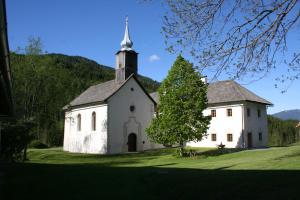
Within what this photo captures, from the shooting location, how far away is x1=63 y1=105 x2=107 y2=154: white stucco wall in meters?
39.1

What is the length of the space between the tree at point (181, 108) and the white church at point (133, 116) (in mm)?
8570

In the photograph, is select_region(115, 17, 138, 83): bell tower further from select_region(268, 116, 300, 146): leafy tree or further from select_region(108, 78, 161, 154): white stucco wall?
select_region(268, 116, 300, 146): leafy tree

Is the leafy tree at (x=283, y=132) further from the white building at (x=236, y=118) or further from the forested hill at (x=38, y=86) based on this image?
the forested hill at (x=38, y=86)

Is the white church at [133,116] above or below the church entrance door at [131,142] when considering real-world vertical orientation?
above

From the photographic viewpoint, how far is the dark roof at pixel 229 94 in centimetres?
4022

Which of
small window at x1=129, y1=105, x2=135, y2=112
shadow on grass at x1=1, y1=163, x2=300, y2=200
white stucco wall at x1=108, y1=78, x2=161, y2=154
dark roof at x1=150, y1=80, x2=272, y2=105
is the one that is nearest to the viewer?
shadow on grass at x1=1, y1=163, x2=300, y2=200

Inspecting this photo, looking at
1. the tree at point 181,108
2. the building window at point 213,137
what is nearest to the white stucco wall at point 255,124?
the building window at point 213,137

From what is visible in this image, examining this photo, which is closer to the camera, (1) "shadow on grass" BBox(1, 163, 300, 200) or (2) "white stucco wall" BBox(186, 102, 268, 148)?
(1) "shadow on grass" BBox(1, 163, 300, 200)

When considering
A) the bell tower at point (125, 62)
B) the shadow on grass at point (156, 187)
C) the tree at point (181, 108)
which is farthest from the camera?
the bell tower at point (125, 62)

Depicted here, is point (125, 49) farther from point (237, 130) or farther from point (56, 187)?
point (56, 187)

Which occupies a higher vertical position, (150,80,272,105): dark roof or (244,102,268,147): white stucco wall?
(150,80,272,105): dark roof

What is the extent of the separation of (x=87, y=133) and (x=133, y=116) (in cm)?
605

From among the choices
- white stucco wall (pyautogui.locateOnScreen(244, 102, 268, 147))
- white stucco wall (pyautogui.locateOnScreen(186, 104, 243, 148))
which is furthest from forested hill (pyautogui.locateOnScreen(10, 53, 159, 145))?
white stucco wall (pyautogui.locateOnScreen(244, 102, 268, 147))

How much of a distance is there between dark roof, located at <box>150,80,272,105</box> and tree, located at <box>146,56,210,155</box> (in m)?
9.86
